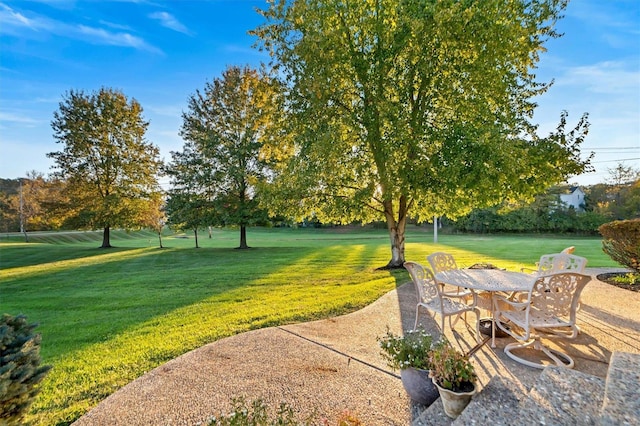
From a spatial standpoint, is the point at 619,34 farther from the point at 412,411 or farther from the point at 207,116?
the point at 207,116

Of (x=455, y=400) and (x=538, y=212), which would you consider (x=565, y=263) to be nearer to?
(x=455, y=400)

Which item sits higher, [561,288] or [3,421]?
[561,288]

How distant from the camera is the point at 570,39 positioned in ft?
29.0

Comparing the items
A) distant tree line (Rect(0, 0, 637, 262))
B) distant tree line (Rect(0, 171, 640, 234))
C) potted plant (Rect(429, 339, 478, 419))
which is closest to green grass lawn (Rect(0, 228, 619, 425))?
distant tree line (Rect(0, 0, 637, 262))

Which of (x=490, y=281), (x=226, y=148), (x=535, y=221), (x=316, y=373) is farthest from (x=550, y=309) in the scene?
(x=535, y=221)

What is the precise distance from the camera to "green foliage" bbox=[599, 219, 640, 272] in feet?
24.0

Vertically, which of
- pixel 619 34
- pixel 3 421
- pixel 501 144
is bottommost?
pixel 3 421

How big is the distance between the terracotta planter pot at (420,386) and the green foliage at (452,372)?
21 centimetres

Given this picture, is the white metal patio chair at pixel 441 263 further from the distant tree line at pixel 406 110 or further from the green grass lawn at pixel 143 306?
the distant tree line at pixel 406 110

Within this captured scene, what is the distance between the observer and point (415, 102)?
8.80 m

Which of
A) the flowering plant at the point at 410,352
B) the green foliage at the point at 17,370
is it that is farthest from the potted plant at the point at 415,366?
the green foliage at the point at 17,370

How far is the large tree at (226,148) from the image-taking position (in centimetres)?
1683

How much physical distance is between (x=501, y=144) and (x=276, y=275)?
7.35m

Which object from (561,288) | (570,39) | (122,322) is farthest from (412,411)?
(570,39)
